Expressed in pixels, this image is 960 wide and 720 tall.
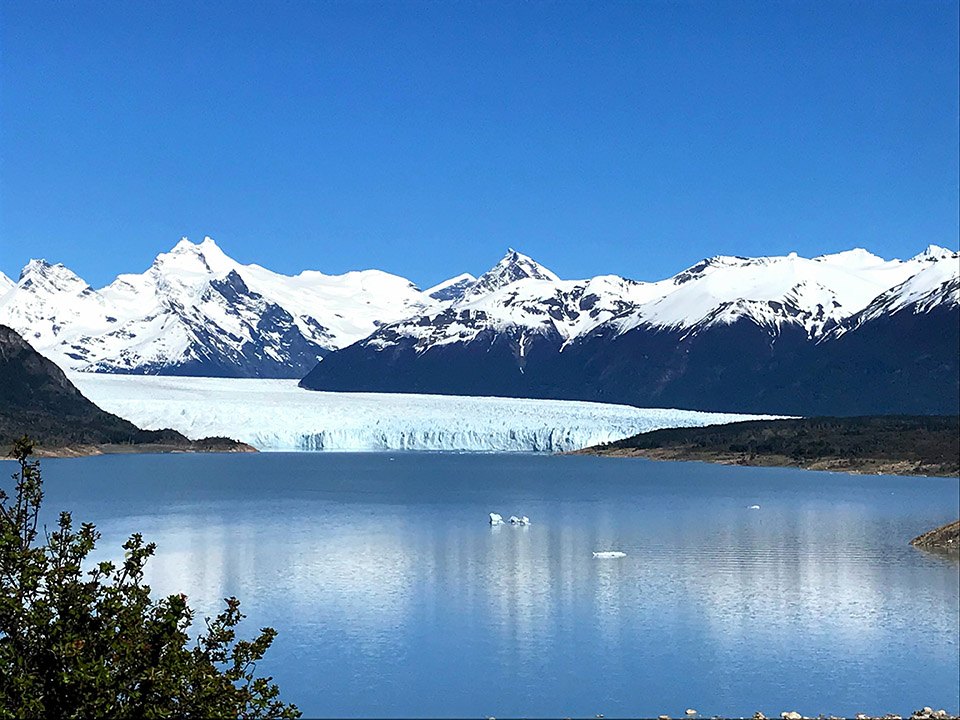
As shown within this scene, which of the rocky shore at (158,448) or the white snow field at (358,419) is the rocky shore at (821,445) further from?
the rocky shore at (158,448)

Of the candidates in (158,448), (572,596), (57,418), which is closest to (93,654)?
(572,596)

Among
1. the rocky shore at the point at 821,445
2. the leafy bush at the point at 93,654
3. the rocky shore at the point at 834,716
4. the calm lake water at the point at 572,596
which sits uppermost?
the rocky shore at the point at 821,445

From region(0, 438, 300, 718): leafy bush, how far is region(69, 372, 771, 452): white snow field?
14202cm

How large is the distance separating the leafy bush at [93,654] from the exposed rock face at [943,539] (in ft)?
165

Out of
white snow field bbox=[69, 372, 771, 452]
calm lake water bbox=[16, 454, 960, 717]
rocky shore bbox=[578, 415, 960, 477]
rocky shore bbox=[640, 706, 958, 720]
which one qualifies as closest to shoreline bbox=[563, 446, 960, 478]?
rocky shore bbox=[578, 415, 960, 477]

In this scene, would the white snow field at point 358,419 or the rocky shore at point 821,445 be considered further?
the white snow field at point 358,419

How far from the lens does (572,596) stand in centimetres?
4131

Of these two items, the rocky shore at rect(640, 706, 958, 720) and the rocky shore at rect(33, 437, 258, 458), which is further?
the rocky shore at rect(33, 437, 258, 458)

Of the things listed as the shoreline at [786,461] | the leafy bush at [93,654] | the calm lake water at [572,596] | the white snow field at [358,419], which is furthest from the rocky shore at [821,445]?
the leafy bush at [93,654]

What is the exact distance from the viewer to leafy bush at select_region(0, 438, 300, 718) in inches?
460

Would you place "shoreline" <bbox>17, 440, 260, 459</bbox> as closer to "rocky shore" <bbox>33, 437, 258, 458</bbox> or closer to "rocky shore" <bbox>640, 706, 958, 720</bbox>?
"rocky shore" <bbox>33, 437, 258, 458</bbox>

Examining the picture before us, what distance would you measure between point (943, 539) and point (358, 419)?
349ft

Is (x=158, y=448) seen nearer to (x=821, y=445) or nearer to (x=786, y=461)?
(x=786, y=461)

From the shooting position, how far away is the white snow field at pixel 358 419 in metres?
155
